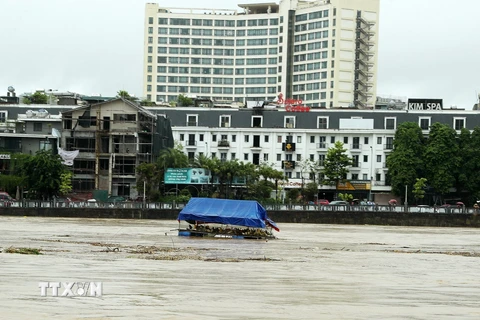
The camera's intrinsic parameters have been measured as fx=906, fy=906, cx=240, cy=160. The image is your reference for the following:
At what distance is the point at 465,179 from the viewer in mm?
92938

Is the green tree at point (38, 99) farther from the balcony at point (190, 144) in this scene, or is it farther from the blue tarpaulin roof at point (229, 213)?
the blue tarpaulin roof at point (229, 213)

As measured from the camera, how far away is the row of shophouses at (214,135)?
97.2 metres

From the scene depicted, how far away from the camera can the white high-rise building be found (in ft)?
503

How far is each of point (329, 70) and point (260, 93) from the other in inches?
672

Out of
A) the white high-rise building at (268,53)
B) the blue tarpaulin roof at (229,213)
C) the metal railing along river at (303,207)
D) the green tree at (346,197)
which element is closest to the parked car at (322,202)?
the green tree at (346,197)

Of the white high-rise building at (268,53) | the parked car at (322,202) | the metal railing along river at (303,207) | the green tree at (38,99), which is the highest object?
the white high-rise building at (268,53)

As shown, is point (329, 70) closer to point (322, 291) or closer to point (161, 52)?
point (161, 52)

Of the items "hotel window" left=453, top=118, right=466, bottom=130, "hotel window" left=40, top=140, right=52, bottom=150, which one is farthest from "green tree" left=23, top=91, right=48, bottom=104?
"hotel window" left=453, top=118, right=466, bottom=130

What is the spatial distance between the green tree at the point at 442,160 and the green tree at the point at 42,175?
125ft

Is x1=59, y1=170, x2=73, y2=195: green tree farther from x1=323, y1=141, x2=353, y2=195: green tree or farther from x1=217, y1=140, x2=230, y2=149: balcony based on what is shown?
x1=323, y1=141, x2=353, y2=195: green tree

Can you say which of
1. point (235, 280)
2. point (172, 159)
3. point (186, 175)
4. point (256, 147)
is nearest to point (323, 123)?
point (256, 147)

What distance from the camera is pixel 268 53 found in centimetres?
16512

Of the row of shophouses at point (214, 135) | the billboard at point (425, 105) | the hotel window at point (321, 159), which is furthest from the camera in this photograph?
the billboard at point (425, 105)

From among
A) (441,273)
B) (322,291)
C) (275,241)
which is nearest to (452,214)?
(275,241)
